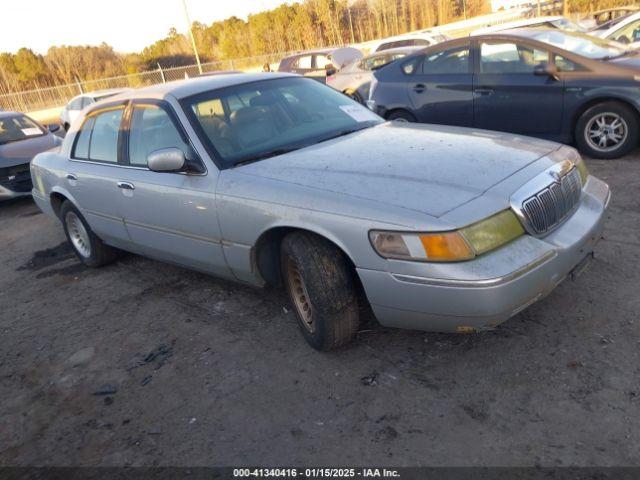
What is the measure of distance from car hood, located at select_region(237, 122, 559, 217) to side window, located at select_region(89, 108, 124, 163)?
1.55 meters

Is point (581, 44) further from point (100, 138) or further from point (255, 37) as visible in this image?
point (255, 37)

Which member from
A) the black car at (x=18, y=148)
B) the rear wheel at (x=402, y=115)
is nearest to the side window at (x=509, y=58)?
the rear wheel at (x=402, y=115)

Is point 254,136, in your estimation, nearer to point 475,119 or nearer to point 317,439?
point 317,439

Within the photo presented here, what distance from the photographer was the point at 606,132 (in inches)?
238

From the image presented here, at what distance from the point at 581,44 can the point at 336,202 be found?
5.35m

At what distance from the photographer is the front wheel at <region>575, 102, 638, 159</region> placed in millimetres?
5887

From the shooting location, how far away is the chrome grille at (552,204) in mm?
2744

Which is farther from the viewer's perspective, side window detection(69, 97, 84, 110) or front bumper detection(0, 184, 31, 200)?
side window detection(69, 97, 84, 110)

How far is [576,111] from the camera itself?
20.0ft

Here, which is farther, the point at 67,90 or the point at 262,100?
the point at 67,90

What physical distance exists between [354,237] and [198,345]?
145cm

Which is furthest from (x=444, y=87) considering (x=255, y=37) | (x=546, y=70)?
(x=255, y=37)

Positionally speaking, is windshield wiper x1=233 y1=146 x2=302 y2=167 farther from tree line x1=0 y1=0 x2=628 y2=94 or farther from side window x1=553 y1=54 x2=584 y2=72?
tree line x1=0 y1=0 x2=628 y2=94

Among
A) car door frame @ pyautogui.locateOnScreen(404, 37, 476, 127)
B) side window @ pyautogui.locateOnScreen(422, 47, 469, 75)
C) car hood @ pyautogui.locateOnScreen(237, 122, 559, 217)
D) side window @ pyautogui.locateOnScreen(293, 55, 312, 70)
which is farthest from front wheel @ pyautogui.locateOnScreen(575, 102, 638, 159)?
side window @ pyautogui.locateOnScreen(293, 55, 312, 70)
